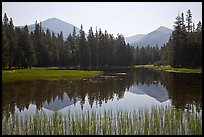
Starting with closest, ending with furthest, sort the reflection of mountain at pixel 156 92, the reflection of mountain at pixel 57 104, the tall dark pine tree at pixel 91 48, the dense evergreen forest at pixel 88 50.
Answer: the reflection of mountain at pixel 57 104 < the reflection of mountain at pixel 156 92 < the dense evergreen forest at pixel 88 50 < the tall dark pine tree at pixel 91 48

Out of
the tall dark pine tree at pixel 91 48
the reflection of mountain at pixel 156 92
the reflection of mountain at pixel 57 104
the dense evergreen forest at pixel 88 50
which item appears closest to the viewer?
the reflection of mountain at pixel 57 104

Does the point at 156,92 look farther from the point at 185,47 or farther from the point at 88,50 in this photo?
the point at 88,50

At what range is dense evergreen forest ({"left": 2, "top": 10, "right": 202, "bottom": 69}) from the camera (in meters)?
76.7

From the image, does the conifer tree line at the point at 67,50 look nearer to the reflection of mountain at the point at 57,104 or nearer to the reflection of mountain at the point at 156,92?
the reflection of mountain at the point at 156,92

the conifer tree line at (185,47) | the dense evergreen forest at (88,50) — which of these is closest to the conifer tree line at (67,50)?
the dense evergreen forest at (88,50)

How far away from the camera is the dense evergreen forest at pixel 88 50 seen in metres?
76.7

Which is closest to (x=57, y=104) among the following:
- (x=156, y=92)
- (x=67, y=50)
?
(x=156, y=92)

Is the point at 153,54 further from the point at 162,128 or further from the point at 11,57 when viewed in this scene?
the point at 162,128

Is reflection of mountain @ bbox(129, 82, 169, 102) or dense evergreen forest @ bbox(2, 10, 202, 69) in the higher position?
dense evergreen forest @ bbox(2, 10, 202, 69)

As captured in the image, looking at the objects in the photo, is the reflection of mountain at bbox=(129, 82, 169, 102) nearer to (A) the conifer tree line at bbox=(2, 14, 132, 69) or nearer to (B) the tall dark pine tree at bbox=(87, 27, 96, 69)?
(A) the conifer tree line at bbox=(2, 14, 132, 69)

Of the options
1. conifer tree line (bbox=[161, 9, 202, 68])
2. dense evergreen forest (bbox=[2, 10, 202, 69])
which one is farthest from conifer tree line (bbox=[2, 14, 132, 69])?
conifer tree line (bbox=[161, 9, 202, 68])

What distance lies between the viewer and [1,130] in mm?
13742

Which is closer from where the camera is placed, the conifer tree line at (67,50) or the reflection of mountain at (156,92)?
the reflection of mountain at (156,92)

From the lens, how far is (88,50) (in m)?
108
